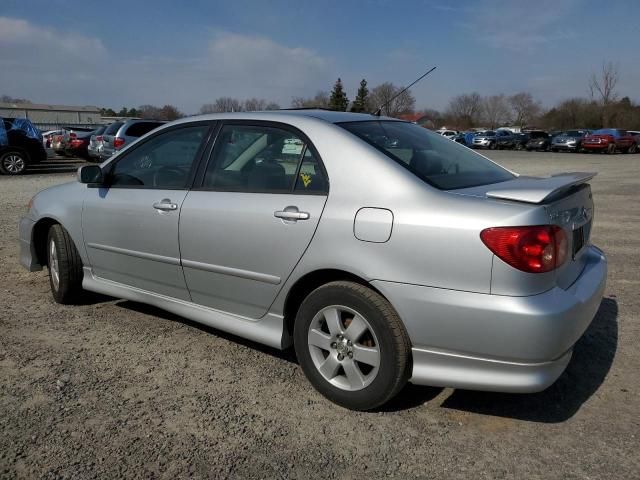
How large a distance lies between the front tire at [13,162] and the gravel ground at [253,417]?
15.0m

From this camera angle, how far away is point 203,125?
3770 millimetres

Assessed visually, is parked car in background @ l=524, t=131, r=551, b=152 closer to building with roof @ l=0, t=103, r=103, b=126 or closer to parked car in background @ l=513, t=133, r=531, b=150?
parked car in background @ l=513, t=133, r=531, b=150

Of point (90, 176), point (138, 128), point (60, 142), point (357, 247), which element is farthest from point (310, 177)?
point (60, 142)

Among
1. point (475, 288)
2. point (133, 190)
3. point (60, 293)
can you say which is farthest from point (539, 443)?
point (60, 293)

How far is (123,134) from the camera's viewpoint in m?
17.4

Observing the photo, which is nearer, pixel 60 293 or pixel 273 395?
pixel 273 395

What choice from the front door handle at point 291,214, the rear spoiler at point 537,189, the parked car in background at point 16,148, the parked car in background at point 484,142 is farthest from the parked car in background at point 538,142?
the front door handle at point 291,214

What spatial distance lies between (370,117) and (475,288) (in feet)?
5.26

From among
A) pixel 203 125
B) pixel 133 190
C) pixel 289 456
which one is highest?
pixel 203 125

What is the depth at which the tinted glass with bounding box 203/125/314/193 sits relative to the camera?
3232 mm

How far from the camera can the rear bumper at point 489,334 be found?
8.04 ft

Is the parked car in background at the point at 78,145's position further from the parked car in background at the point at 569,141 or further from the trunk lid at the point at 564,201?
the parked car in background at the point at 569,141

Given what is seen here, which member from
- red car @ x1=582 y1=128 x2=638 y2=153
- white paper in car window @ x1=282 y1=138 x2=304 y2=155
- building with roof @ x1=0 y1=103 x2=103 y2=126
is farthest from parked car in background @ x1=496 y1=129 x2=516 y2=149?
building with roof @ x1=0 y1=103 x2=103 y2=126

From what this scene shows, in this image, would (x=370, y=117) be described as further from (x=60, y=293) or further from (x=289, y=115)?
(x=60, y=293)
